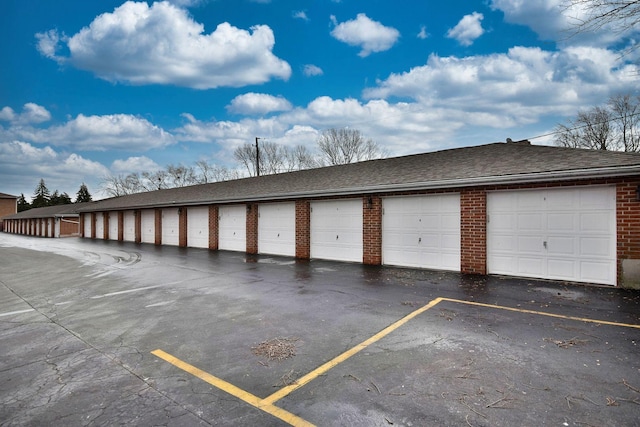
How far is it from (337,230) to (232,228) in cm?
655

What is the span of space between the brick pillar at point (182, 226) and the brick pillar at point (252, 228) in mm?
5779

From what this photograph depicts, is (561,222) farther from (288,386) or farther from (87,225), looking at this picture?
(87,225)

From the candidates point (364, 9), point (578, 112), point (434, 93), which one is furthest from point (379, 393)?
point (578, 112)

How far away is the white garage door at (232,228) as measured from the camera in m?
15.9

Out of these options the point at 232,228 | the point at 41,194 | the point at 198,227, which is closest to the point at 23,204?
the point at 41,194

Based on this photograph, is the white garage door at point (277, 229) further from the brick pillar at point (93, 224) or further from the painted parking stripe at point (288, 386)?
the brick pillar at point (93, 224)

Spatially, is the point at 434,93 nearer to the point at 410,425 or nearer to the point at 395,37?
the point at 395,37

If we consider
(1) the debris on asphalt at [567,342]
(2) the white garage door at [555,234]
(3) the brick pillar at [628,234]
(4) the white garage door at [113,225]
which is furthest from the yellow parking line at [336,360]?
(4) the white garage door at [113,225]

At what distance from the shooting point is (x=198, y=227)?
728 inches

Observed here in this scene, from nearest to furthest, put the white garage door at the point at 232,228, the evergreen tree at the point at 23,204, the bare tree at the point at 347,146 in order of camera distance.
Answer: the white garage door at the point at 232,228 → the bare tree at the point at 347,146 → the evergreen tree at the point at 23,204

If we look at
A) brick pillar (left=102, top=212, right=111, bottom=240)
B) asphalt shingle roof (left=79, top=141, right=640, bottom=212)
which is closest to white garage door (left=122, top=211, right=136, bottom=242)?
brick pillar (left=102, top=212, right=111, bottom=240)

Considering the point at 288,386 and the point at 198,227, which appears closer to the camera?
the point at 288,386

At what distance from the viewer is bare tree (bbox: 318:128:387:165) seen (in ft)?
116

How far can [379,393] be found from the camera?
9.84 feet
